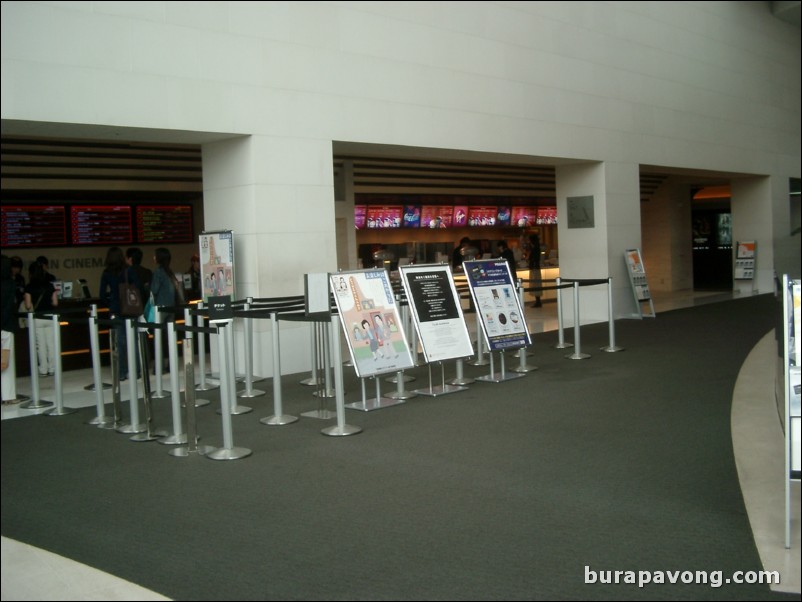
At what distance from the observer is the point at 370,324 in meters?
7.28

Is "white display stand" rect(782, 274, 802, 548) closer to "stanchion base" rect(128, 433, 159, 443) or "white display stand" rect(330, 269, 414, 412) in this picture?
"white display stand" rect(330, 269, 414, 412)

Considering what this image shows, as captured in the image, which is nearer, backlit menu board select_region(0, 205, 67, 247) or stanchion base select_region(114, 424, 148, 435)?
stanchion base select_region(114, 424, 148, 435)

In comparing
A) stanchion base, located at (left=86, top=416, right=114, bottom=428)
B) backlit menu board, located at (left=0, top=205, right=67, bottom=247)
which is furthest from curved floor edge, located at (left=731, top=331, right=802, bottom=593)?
backlit menu board, located at (left=0, top=205, right=67, bottom=247)

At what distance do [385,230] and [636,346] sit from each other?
6464 millimetres

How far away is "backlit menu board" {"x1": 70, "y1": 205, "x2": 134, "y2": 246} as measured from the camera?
38.0 feet

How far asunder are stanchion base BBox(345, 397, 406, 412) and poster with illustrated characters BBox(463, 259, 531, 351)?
1351 millimetres

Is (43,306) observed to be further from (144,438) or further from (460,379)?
(460,379)

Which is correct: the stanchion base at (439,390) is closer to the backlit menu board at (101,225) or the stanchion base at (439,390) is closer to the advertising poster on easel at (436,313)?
the advertising poster on easel at (436,313)

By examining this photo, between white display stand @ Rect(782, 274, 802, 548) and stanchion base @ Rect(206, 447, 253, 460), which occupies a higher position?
white display stand @ Rect(782, 274, 802, 548)

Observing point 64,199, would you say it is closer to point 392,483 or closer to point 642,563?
point 392,483

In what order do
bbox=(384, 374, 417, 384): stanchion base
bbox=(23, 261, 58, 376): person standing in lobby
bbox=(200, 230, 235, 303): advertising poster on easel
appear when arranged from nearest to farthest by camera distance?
bbox=(384, 374, 417, 384): stanchion base
bbox=(200, 230, 235, 303): advertising poster on easel
bbox=(23, 261, 58, 376): person standing in lobby

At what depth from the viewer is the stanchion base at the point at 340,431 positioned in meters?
6.39

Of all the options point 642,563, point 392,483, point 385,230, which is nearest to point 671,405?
point 392,483

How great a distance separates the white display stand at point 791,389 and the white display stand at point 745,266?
17.2 metres
